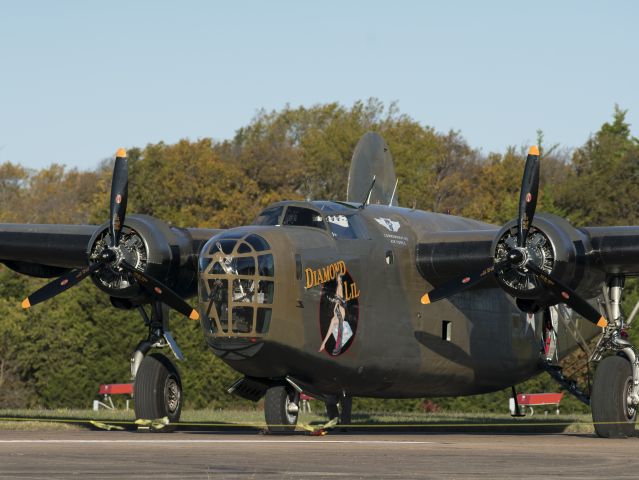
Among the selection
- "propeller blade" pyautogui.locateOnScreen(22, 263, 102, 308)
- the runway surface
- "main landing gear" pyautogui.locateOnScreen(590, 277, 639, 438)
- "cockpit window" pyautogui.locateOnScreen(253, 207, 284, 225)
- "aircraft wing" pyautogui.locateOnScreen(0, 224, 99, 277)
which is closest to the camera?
the runway surface

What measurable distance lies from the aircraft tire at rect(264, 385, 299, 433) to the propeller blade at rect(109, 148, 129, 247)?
4302mm

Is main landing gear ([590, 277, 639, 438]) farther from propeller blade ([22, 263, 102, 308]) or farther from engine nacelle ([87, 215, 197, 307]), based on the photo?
propeller blade ([22, 263, 102, 308])

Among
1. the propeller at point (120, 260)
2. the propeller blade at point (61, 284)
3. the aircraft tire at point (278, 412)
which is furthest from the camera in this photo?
the propeller blade at point (61, 284)

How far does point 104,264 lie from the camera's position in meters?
22.9

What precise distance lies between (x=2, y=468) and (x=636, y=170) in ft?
228

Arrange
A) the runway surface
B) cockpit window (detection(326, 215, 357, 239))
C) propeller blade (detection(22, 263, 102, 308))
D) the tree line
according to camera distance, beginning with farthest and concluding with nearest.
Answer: the tree line, propeller blade (detection(22, 263, 102, 308)), cockpit window (detection(326, 215, 357, 239)), the runway surface

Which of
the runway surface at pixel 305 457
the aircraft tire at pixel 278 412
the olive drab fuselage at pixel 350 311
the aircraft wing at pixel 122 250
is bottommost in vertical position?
the runway surface at pixel 305 457

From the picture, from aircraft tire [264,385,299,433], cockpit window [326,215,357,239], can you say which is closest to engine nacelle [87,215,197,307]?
cockpit window [326,215,357,239]

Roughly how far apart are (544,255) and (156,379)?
24.9 ft

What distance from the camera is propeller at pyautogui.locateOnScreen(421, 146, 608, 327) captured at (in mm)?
21531

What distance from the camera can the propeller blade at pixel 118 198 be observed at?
906 inches

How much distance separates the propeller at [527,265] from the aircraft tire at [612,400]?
859 mm

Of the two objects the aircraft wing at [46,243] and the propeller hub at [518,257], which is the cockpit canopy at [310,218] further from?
the aircraft wing at [46,243]

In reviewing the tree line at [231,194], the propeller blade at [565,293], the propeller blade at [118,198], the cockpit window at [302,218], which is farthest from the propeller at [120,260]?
the tree line at [231,194]
